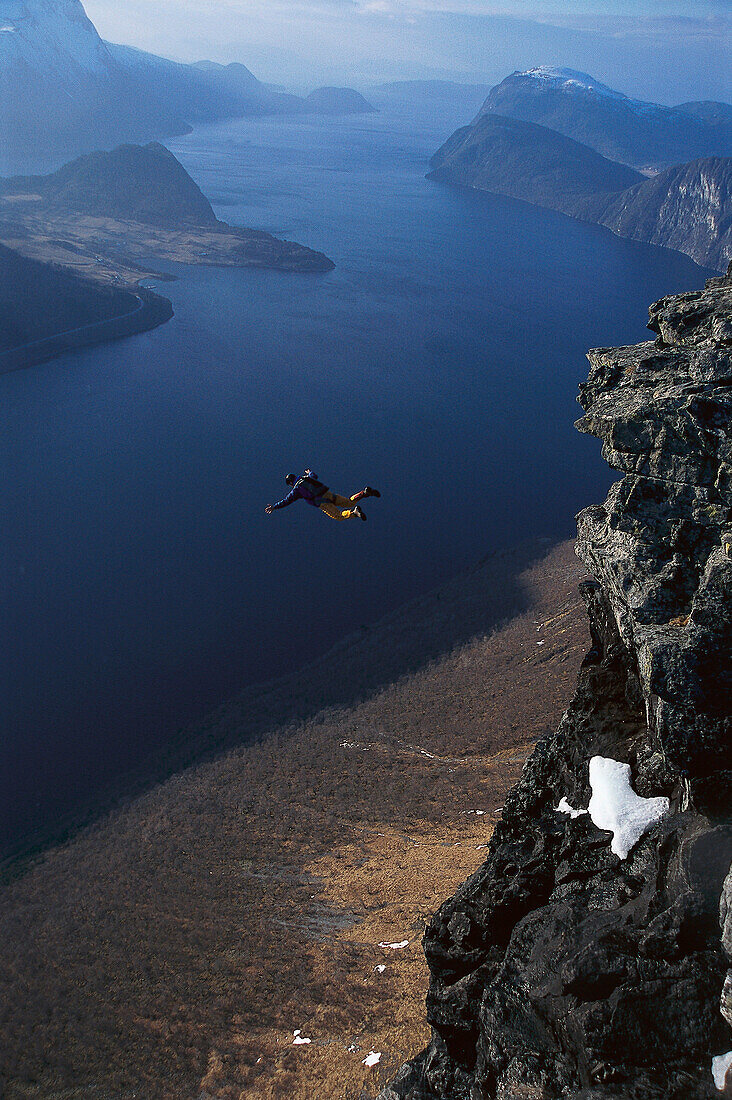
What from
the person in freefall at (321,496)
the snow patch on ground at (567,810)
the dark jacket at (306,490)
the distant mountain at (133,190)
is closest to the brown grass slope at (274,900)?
the snow patch on ground at (567,810)

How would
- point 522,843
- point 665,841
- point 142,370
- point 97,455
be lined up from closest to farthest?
1. point 665,841
2. point 522,843
3. point 97,455
4. point 142,370

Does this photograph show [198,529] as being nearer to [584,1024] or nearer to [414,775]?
[414,775]

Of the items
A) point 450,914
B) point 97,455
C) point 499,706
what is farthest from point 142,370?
point 450,914

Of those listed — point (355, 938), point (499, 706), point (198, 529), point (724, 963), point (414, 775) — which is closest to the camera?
point (724, 963)

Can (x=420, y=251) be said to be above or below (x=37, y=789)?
above

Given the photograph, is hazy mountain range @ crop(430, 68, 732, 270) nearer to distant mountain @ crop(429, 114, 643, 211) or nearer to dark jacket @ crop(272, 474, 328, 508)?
distant mountain @ crop(429, 114, 643, 211)

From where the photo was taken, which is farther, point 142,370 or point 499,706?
point 142,370

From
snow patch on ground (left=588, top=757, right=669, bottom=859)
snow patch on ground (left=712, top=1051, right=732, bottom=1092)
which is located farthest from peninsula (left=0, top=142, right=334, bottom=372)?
snow patch on ground (left=712, top=1051, right=732, bottom=1092)
